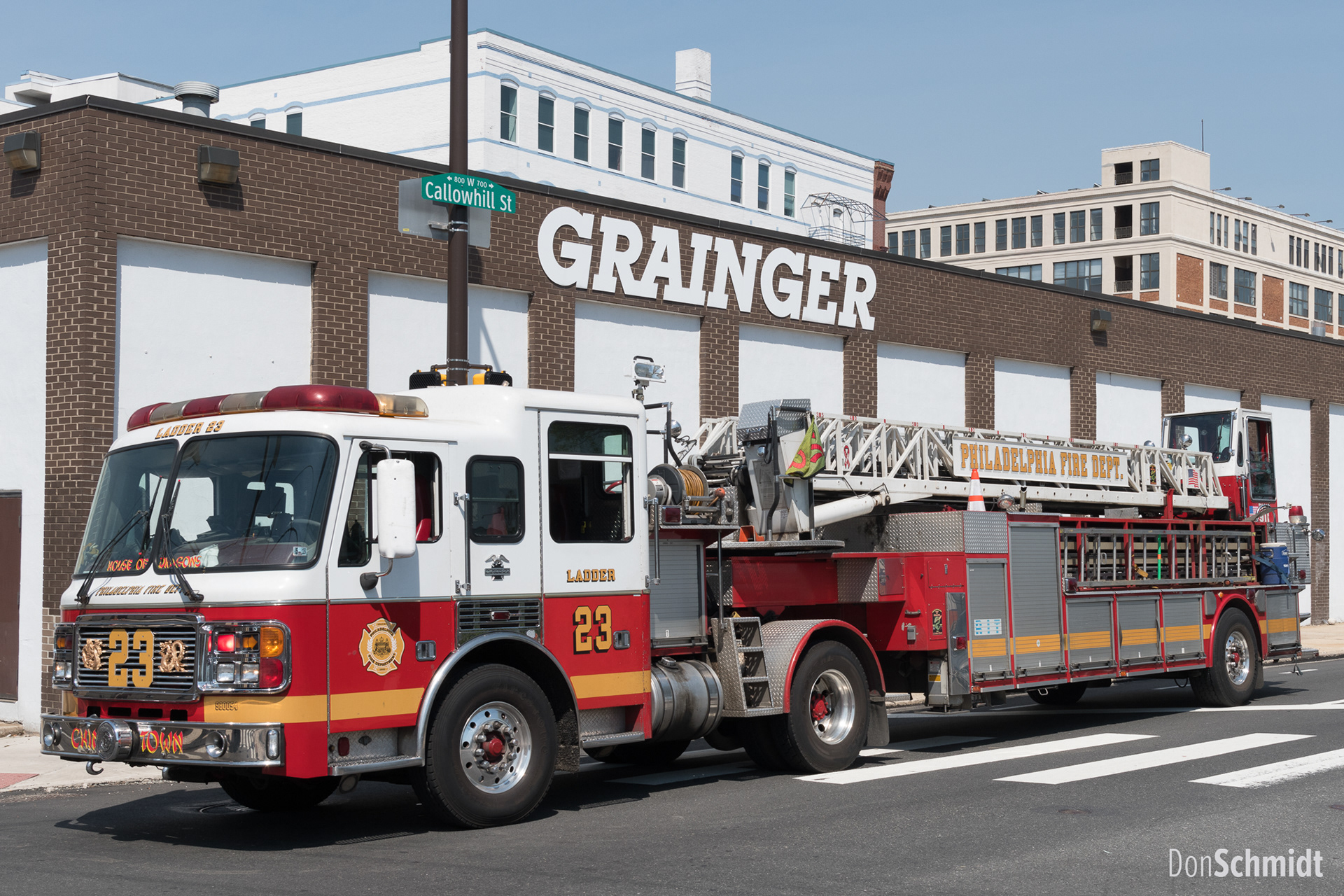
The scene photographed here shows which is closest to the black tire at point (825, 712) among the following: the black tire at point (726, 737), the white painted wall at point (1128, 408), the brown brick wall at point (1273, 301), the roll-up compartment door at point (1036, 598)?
the black tire at point (726, 737)

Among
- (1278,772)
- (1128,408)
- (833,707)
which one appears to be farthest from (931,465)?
(1128,408)

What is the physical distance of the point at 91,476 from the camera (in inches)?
587

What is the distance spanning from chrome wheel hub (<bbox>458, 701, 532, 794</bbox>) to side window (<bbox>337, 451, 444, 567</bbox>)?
118cm

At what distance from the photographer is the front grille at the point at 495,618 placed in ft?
30.2

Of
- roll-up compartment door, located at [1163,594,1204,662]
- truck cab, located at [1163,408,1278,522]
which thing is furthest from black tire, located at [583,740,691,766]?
truck cab, located at [1163,408,1278,522]

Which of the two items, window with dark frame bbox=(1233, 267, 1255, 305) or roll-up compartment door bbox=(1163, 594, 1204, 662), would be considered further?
window with dark frame bbox=(1233, 267, 1255, 305)

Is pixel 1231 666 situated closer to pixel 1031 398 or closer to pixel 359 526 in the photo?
pixel 1031 398

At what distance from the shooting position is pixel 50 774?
12.4 metres

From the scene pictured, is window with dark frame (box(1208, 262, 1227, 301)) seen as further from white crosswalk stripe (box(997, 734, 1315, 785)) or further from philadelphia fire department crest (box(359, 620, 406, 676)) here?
philadelphia fire department crest (box(359, 620, 406, 676))

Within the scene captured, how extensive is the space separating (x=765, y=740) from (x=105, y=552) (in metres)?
5.13

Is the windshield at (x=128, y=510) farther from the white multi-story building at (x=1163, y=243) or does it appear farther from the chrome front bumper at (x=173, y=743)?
the white multi-story building at (x=1163, y=243)

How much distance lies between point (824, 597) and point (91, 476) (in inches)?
300

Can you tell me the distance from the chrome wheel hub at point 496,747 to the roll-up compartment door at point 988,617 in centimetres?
483

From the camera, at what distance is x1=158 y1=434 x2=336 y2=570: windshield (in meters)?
8.51
